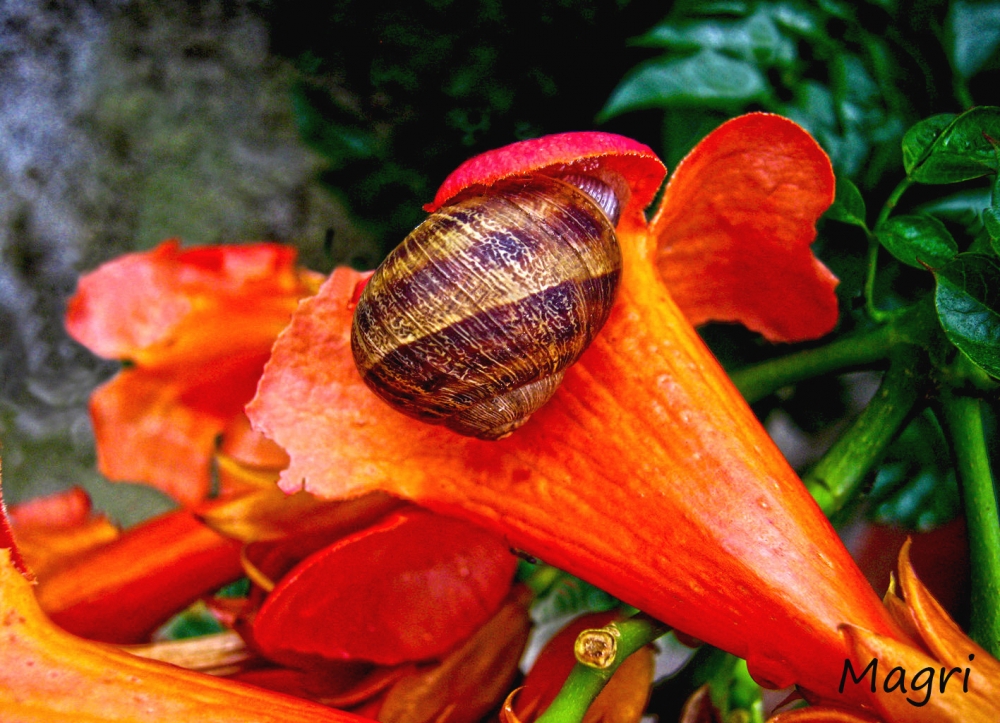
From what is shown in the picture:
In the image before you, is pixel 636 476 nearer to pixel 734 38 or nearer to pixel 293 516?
pixel 293 516

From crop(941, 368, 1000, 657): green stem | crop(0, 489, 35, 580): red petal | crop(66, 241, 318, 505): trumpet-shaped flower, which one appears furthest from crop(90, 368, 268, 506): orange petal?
crop(941, 368, 1000, 657): green stem

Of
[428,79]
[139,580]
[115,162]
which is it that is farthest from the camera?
[115,162]

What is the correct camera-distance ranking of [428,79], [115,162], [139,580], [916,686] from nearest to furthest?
1. [916,686]
2. [139,580]
3. [428,79]
4. [115,162]

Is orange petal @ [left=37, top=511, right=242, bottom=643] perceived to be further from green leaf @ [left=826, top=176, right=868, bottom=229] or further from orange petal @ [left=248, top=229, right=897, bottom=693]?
green leaf @ [left=826, top=176, right=868, bottom=229]

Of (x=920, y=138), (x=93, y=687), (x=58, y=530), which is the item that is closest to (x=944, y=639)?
(x=920, y=138)

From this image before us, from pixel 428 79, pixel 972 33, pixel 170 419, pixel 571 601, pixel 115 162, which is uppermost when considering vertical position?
pixel 972 33

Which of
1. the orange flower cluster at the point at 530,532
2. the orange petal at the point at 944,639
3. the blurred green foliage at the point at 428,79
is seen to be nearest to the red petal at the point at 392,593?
the orange flower cluster at the point at 530,532

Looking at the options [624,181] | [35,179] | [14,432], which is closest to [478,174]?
[624,181]
